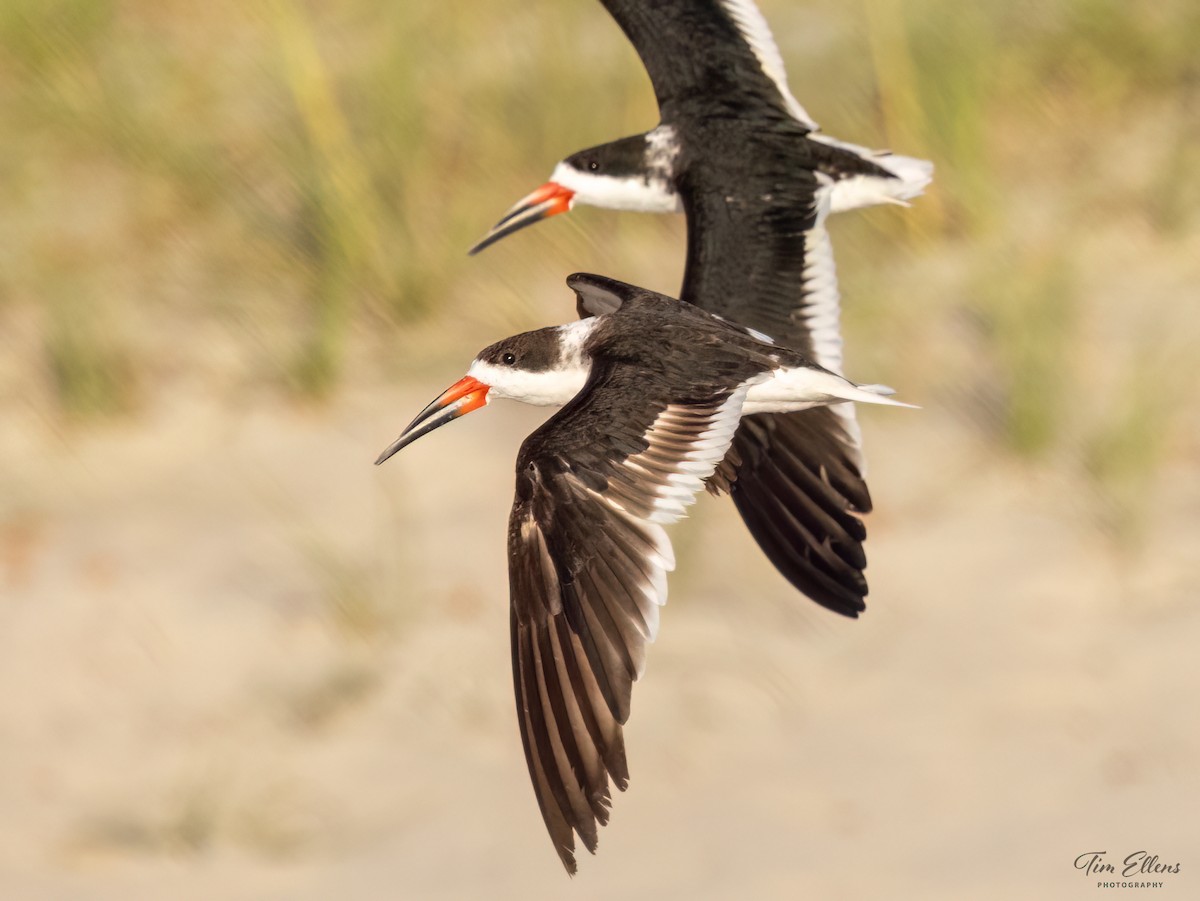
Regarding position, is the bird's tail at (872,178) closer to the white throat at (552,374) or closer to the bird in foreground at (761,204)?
the bird in foreground at (761,204)

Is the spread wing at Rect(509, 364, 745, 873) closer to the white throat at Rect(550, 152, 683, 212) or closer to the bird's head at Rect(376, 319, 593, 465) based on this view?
the bird's head at Rect(376, 319, 593, 465)

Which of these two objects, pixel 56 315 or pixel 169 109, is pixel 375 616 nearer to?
pixel 56 315

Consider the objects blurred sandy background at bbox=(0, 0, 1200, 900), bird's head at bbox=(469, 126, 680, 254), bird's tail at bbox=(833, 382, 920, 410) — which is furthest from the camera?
blurred sandy background at bbox=(0, 0, 1200, 900)

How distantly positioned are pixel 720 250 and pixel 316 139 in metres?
2.50

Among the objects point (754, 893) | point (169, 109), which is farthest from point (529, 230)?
point (754, 893)

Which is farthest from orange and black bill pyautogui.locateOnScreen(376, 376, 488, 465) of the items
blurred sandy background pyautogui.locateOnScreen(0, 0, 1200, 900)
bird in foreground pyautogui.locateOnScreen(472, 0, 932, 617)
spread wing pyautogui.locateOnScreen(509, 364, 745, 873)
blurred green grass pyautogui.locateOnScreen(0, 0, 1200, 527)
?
blurred green grass pyautogui.locateOnScreen(0, 0, 1200, 527)

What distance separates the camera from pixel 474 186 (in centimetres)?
679

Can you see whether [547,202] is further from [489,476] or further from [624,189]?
[489,476]

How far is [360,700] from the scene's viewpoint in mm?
5867

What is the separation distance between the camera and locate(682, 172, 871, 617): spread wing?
4.16 metres

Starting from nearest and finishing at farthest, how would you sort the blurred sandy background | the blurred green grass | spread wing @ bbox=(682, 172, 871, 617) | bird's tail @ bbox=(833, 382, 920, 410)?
bird's tail @ bbox=(833, 382, 920, 410)
spread wing @ bbox=(682, 172, 871, 617)
the blurred sandy background
the blurred green grass

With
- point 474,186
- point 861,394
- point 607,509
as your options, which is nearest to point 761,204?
point 861,394

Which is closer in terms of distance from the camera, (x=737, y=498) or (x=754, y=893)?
(x=737, y=498)

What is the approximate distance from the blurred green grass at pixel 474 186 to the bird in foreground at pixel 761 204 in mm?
1584
